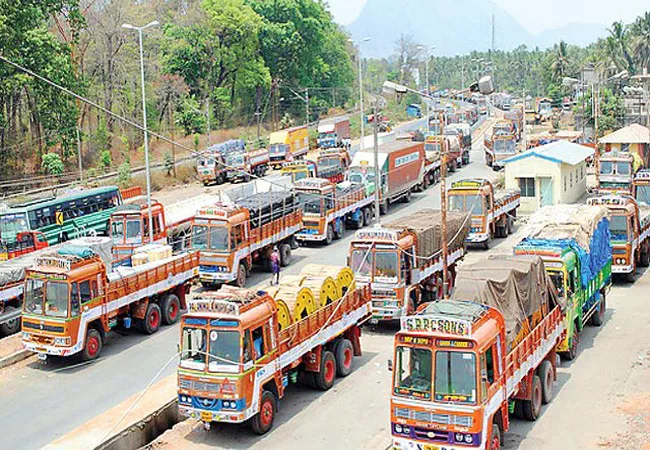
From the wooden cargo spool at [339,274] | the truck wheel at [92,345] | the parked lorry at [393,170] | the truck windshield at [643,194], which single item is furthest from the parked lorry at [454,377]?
the parked lorry at [393,170]

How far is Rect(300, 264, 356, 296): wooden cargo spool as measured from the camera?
898 inches

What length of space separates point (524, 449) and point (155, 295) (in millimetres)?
13725

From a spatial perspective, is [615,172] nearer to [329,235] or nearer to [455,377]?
[329,235]

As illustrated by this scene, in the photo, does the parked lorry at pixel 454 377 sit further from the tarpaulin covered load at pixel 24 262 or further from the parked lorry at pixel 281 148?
the parked lorry at pixel 281 148

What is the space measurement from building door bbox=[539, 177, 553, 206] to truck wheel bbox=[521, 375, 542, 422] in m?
27.2

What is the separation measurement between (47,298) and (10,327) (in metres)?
4.52

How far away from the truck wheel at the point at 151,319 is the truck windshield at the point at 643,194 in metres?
22.7

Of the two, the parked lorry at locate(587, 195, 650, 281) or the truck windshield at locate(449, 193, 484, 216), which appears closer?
the parked lorry at locate(587, 195, 650, 281)

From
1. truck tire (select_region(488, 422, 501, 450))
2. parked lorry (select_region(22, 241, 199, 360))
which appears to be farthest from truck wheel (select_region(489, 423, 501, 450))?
parked lorry (select_region(22, 241, 199, 360))

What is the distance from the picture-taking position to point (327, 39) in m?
94.6

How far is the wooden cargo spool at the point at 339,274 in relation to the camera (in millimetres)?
22812

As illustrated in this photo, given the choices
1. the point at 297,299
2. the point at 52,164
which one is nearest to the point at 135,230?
the point at 297,299

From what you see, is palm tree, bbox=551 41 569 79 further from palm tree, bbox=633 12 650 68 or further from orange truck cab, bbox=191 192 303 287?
orange truck cab, bbox=191 192 303 287

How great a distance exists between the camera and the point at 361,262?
1024 inches
